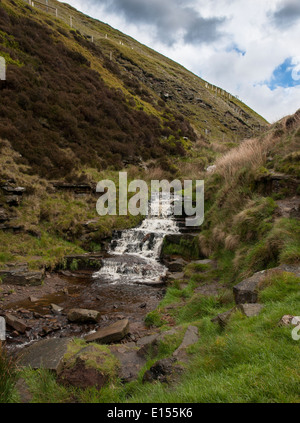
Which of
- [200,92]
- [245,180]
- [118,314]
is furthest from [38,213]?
[200,92]

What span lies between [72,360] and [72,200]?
35.5 feet

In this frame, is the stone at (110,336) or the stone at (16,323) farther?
the stone at (16,323)

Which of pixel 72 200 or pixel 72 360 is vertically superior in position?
pixel 72 200

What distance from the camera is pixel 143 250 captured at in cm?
1280

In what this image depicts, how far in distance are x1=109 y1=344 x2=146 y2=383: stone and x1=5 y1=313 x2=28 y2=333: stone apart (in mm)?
2722

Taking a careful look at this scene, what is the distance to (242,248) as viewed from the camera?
720 cm

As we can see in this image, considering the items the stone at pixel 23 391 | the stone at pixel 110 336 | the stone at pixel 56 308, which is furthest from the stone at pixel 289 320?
the stone at pixel 56 308

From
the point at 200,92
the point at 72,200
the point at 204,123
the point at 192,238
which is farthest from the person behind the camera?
the point at 200,92

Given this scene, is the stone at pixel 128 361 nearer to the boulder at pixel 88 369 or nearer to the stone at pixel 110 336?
the boulder at pixel 88 369

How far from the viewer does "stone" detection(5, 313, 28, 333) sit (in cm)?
654

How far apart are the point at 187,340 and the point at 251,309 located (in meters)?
1.21

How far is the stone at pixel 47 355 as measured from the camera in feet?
13.9

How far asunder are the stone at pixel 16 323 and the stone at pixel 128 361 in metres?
2.72
